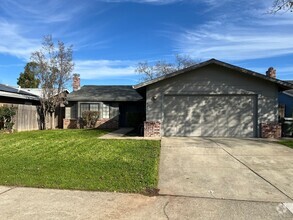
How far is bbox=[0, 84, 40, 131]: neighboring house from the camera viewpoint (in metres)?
17.4

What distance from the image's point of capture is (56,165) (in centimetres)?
768

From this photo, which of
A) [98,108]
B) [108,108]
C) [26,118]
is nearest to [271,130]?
[108,108]

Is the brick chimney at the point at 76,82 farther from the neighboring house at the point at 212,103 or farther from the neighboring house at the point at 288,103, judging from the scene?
the neighboring house at the point at 288,103

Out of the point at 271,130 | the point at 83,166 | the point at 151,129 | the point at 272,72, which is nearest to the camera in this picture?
the point at 83,166

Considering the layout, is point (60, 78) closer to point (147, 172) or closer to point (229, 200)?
point (147, 172)

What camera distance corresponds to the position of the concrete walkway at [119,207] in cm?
448

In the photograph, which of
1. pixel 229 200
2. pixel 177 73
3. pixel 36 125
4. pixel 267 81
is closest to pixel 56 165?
pixel 229 200

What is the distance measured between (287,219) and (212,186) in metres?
1.87

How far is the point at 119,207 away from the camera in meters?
4.81

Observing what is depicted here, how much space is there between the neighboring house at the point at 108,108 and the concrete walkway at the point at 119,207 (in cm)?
1601

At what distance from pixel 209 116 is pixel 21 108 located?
11.7m

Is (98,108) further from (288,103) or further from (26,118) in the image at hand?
(288,103)

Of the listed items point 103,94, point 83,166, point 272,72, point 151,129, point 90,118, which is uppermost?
point 272,72

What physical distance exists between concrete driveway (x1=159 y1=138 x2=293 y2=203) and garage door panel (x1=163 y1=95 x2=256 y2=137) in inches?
125
